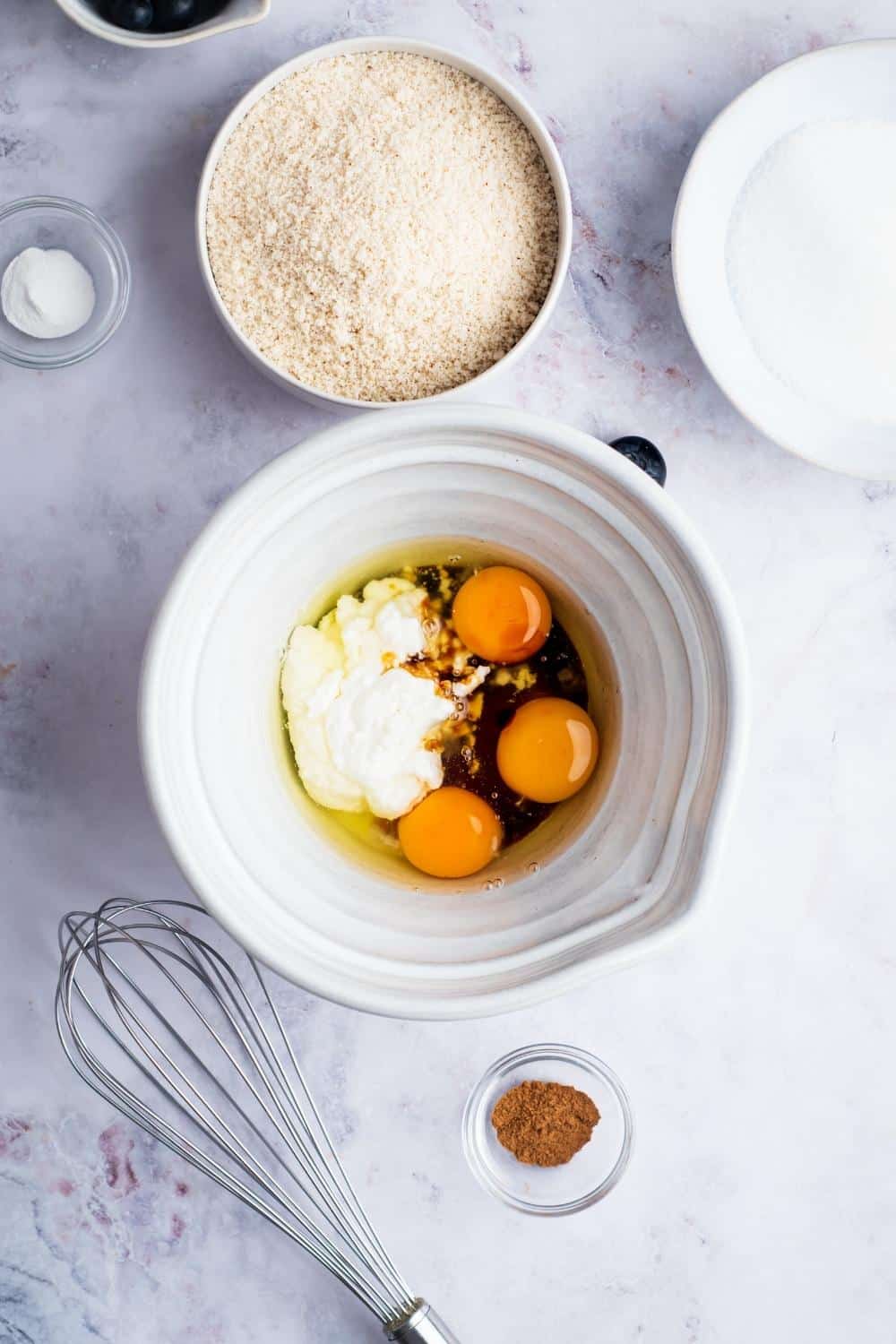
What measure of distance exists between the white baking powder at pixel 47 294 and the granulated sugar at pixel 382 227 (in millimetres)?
127

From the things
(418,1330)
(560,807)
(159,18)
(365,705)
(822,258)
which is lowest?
(418,1330)

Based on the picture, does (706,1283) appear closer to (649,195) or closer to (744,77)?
(649,195)

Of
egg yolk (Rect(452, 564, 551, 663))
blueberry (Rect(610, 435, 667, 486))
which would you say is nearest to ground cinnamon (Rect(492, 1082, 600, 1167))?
egg yolk (Rect(452, 564, 551, 663))

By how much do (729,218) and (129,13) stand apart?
0.52m

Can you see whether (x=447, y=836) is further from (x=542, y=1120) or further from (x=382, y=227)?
(x=382, y=227)

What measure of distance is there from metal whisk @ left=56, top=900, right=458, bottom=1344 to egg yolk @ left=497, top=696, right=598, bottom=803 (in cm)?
29

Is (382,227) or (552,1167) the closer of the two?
(382,227)

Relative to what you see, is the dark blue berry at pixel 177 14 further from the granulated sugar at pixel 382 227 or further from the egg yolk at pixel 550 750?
the egg yolk at pixel 550 750

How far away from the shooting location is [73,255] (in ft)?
3.04

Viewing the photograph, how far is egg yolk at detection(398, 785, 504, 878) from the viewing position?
34.9 inches

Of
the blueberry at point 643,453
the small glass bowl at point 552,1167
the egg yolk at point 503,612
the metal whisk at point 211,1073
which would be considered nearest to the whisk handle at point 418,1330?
the metal whisk at point 211,1073

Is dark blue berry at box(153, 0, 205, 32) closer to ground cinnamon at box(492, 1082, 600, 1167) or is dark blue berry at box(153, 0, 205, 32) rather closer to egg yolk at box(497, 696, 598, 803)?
egg yolk at box(497, 696, 598, 803)

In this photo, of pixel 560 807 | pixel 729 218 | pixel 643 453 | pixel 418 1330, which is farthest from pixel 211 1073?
pixel 729 218

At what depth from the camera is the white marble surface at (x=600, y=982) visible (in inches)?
36.8
